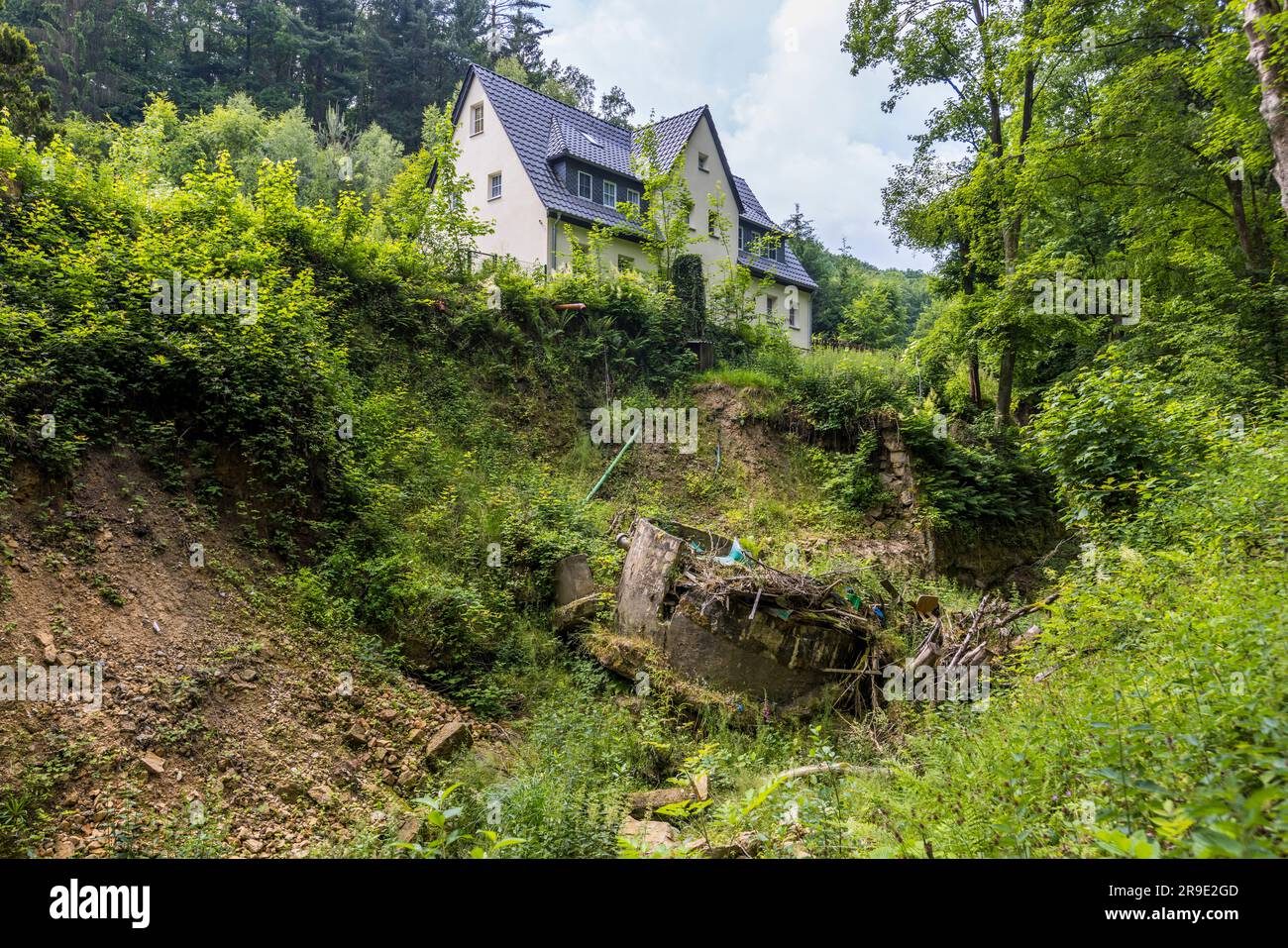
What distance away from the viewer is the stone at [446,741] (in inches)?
229

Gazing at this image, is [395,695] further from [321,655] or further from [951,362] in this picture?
[951,362]

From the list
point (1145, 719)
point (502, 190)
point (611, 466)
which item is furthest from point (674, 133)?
point (1145, 719)

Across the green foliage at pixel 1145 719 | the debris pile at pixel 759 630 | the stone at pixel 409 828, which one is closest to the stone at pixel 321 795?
the stone at pixel 409 828

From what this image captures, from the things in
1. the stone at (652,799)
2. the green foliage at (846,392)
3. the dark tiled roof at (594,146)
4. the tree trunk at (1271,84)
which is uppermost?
the dark tiled roof at (594,146)

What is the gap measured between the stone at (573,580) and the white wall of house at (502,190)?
1240 centimetres

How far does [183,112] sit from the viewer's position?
27828 millimetres

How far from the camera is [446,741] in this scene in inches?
233

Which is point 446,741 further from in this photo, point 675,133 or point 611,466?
point 675,133

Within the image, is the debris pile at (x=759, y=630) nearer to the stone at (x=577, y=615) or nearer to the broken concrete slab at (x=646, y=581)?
the broken concrete slab at (x=646, y=581)

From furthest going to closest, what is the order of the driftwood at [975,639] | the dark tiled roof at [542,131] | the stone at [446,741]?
the dark tiled roof at [542,131]
the driftwood at [975,639]
the stone at [446,741]

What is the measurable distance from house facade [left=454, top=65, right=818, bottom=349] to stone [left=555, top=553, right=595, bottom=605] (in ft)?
33.9

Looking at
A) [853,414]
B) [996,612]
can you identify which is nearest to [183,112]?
[853,414]

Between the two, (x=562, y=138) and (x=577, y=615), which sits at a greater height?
(x=562, y=138)

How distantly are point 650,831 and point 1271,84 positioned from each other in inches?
383
